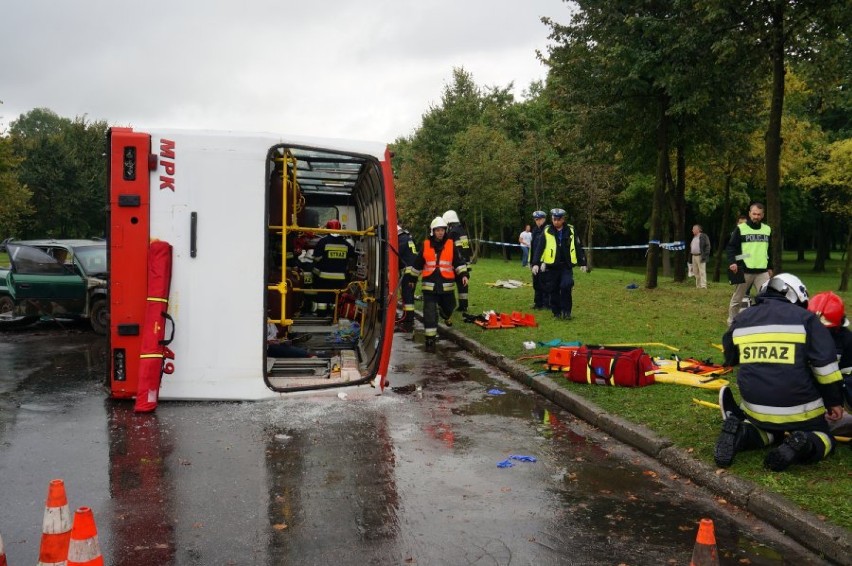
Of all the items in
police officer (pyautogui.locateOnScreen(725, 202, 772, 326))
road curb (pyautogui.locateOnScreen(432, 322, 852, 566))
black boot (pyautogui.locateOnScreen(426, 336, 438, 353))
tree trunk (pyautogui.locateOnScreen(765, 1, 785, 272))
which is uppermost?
tree trunk (pyautogui.locateOnScreen(765, 1, 785, 272))

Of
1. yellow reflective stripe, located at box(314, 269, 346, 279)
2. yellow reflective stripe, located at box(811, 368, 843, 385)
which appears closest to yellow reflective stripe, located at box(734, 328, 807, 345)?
yellow reflective stripe, located at box(811, 368, 843, 385)

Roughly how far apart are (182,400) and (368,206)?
5.38m

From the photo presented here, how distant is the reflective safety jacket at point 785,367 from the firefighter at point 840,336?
16.1 inches

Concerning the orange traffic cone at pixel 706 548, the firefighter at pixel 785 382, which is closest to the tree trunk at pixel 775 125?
the firefighter at pixel 785 382

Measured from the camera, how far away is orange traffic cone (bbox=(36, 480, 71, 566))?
3.42 m

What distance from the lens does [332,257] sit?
11977mm

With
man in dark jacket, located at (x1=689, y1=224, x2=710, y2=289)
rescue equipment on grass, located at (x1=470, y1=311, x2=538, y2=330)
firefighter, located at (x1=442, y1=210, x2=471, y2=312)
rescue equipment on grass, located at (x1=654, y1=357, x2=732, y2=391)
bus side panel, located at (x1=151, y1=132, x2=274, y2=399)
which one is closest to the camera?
bus side panel, located at (x1=151, y1=132, x2=274, y2=399)

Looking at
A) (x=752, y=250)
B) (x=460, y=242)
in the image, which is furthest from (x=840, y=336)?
(x=460, y=242)

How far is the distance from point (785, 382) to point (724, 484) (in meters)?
0.82

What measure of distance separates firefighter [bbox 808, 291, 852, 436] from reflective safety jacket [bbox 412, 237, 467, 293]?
6860 mm

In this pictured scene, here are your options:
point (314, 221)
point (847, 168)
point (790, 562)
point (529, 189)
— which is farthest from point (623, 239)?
point (790, 562)

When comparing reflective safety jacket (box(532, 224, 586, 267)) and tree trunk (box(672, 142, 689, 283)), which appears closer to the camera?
reflective safety jacket (box(532, 224, 586, 267))

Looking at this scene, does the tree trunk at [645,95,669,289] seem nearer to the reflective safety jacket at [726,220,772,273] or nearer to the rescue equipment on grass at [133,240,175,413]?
the reflective safety jacket at [726,220,772,273]

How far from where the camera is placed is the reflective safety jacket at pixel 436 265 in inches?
478
